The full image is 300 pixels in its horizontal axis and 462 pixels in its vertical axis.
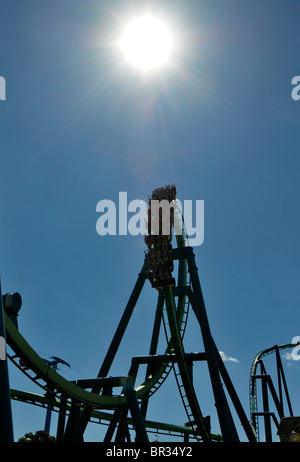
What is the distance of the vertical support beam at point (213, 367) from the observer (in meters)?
14.4

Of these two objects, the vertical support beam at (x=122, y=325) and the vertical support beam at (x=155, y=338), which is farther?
the vertical support beam at (x=155, y=338)

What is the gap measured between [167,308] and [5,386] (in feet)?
45.0

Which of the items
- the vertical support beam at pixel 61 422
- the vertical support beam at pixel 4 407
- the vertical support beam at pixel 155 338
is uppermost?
the vertical support beam at pixel 155 338

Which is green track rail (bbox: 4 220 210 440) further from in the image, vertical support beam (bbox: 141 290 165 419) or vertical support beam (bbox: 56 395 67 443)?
vertical support beam (bbox: 56 395 67 443)

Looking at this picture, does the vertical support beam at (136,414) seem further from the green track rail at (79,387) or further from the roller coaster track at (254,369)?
the roller coaster track at (254,369)

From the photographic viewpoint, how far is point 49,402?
20547 millimetres

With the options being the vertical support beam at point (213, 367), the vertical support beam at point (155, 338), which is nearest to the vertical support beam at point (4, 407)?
the vertical support beam at point (213, 367)

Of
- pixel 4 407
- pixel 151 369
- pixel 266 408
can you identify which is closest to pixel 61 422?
pixel 151 369

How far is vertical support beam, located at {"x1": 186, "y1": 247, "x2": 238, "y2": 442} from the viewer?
1441 centimetres

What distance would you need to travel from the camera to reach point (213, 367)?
50.7 feet

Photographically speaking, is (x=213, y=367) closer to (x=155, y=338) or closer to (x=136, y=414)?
(x=136, y=414)

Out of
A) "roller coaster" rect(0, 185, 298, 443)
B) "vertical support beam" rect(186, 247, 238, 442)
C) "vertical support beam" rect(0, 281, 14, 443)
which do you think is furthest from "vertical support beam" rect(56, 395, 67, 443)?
"vertical support beam" rect(0, 281, 14, 443)
